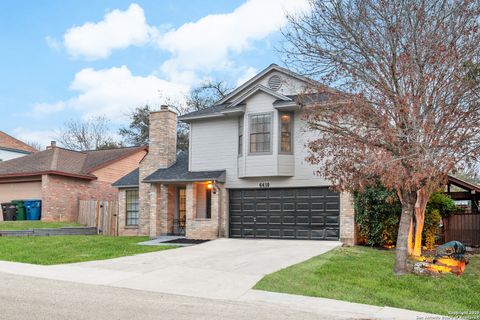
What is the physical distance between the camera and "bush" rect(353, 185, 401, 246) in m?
17.4

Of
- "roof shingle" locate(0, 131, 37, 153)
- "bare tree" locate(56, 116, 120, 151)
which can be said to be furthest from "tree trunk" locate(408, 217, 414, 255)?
"bare tree" locate(56, 116, 120, 151)

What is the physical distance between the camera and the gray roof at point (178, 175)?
2002cm

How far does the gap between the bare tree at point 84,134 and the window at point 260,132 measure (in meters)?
35.7

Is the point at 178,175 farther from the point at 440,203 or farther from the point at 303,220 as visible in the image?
the point at 440,203

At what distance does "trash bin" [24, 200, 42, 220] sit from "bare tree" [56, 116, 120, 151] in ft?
88.8

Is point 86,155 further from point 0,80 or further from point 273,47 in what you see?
point 273,47

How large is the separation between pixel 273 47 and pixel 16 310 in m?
9.84

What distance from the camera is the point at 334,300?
31.2ft

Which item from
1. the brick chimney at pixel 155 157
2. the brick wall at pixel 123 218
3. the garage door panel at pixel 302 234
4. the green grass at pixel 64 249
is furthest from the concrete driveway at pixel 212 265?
the brick wall at pixel 123 218

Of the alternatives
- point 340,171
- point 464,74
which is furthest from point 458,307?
point 464,74

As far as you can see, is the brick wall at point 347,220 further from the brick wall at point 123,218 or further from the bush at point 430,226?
the brick wall at point 123,218

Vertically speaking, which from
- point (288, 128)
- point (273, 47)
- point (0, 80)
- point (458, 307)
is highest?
point (0, 80)

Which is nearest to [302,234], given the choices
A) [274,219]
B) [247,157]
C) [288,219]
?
[288,219]

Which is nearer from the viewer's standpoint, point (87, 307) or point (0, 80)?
point (87, 307)
